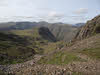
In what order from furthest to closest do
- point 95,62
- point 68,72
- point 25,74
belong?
point 25,74 < point 95,62 < point 68,72

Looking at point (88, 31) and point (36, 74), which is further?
point (88, 31)

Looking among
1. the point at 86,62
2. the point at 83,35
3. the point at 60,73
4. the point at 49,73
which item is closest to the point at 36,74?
the point at 49,73

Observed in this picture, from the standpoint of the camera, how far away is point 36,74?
43.9m

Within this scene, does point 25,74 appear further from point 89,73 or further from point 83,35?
point 83,35

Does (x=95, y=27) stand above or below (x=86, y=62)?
above

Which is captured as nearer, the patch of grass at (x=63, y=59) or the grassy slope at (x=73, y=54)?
the patch of grass at (x=63, y=59)

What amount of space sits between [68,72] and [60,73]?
274cm

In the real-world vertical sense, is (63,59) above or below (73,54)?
below

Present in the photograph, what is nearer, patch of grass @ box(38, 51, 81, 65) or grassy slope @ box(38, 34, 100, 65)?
patch of grass @ box(38, 51, 81, 65)

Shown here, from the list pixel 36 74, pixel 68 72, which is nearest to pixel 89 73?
pixel 68 72

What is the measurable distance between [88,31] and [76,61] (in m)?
62.5

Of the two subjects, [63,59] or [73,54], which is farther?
[73,54]

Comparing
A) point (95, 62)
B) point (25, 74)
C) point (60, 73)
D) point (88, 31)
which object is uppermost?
point (88, 31)

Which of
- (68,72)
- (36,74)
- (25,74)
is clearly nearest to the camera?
(68,72)
